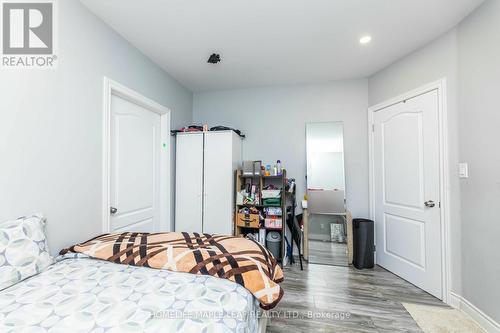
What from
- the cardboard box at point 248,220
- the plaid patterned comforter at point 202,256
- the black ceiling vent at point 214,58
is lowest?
the cardboard box at point 248,220

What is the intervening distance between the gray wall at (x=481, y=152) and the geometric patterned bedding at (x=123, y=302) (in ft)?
6.19

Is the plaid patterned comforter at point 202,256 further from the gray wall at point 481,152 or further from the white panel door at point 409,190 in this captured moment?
the white panel door at point 409,190

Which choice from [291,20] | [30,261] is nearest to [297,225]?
[291,20]

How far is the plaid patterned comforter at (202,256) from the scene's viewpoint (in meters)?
1.13

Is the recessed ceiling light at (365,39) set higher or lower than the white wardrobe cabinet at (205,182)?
higher

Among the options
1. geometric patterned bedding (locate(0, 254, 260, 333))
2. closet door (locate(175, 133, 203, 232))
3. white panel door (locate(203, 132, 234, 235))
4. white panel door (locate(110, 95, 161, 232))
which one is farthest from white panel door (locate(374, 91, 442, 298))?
white panel door (locate(110, 95, 161, 232))

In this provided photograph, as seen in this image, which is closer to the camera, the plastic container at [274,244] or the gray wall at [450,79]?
the gray wall at [450,79]

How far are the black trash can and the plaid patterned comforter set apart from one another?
183 cm

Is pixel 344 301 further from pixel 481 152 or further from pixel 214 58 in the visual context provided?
pixel 214 58

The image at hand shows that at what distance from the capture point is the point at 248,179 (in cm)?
324

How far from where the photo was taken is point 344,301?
2.04 m

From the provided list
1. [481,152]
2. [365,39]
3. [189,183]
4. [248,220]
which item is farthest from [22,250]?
[481,152]

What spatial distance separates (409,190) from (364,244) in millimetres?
859

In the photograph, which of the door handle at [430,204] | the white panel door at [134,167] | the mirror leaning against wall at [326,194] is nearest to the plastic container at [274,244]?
the mirror leaning against wall at [326,194]
